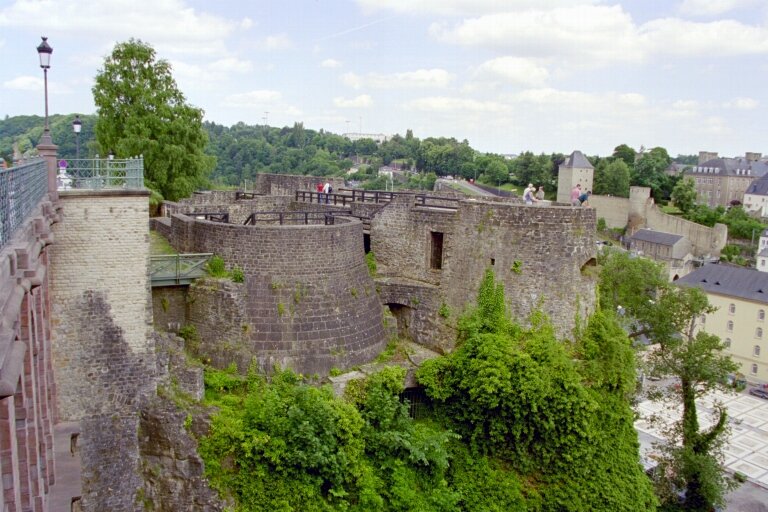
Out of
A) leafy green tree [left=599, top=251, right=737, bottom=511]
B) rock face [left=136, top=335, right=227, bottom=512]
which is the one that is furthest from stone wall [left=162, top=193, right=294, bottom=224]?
leafy green tree [left=599, top=251, right=737, bottom=511]

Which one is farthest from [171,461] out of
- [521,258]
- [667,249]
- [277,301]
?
[667,249]

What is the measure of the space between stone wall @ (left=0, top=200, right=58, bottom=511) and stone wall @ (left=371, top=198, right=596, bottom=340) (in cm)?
1105

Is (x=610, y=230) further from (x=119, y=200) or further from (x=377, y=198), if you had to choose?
(x=119, y=200)

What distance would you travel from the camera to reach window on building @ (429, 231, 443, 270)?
2012 centimetres

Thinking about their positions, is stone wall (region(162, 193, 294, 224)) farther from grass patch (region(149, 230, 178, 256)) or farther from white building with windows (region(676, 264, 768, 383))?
white building with windows (region(676, 264, 768, 383))

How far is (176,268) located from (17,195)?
8.13 meters

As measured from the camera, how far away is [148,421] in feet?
47.6

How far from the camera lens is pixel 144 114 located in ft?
92.0

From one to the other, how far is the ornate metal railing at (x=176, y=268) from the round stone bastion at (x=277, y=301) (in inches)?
12.0

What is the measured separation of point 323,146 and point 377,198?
12901 centimetres

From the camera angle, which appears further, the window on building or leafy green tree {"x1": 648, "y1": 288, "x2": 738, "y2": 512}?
leafy green tree {"x1": 648, "y1": 288, "x2": 738, "y2": 512}

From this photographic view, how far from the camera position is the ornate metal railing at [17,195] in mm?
7477

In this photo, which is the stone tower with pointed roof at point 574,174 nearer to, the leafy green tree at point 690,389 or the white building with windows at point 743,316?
the white building with windows at point 743,316

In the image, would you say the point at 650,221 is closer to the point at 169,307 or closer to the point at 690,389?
the point at 690,389
